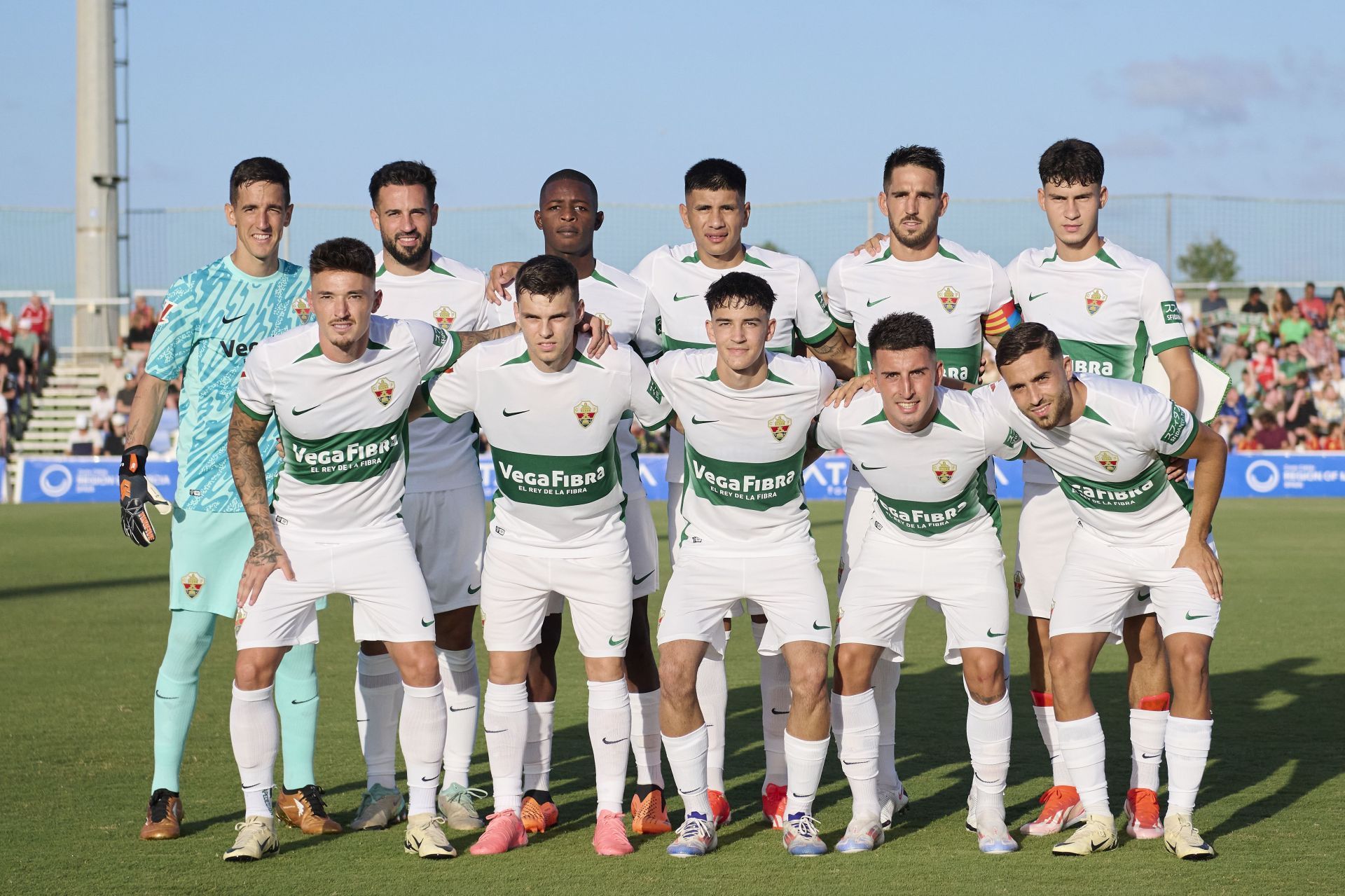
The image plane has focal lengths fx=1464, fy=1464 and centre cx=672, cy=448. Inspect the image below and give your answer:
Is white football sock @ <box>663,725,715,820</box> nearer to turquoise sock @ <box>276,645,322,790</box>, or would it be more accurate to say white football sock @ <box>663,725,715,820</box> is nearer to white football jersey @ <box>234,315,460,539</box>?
white football jersey @ <box>234,315,460,539</box>

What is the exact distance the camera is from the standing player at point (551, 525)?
5.80 m

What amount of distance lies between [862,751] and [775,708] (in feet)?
2.56

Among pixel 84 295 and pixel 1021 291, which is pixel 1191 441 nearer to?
pixel 1021 291

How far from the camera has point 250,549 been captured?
5.88 m

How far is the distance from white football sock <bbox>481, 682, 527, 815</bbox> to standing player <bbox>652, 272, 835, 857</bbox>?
59cm

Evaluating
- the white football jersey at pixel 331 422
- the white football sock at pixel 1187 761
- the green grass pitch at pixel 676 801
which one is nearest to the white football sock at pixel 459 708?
the green grass pitch at pixel 676 801

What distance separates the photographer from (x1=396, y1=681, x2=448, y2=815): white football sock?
5715 mm

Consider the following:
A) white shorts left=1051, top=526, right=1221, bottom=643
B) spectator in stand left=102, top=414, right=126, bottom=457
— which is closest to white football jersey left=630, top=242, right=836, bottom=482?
white shorts left=1051, top=526, right=1221, bottom=643

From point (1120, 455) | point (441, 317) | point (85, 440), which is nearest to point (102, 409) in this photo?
point (85, 440)

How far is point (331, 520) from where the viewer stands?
18.8 feet

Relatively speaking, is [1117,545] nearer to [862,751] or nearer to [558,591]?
[862,751]

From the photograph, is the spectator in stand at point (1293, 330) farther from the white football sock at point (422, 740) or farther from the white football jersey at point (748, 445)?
the white football sock at point (422, 740)

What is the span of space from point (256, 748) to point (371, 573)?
795 mm

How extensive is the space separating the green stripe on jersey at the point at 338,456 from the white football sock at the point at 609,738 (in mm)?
1258
